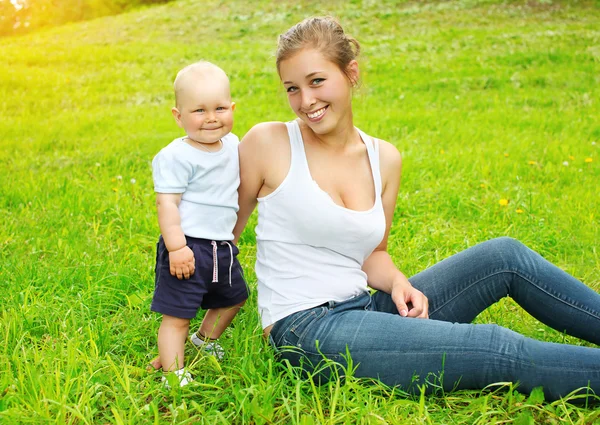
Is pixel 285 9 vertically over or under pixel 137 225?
over

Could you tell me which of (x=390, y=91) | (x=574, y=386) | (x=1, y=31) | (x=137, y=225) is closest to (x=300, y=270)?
(x=574, y=386)

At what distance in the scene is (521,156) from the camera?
542cm

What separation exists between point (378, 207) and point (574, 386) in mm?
915

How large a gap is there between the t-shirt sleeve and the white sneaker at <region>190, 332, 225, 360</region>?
626 mm

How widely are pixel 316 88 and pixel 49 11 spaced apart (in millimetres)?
21915

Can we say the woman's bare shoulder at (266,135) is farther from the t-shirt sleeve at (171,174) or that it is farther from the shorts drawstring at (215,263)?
the shorts drawstring at (215,263)

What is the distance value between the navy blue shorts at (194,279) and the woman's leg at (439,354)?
1.23 ft

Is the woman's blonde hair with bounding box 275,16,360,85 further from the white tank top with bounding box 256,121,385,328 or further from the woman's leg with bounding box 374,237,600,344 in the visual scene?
the woman's leg with bounding box 374,237,600,344

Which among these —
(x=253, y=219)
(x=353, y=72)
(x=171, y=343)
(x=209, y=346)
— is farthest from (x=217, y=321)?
(x=253, y=219)

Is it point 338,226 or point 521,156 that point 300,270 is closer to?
Result: point 338,226

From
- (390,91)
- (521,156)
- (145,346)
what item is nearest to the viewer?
(145,346)

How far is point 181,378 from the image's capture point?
2250 millimetres

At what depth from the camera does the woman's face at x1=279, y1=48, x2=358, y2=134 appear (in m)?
2.38

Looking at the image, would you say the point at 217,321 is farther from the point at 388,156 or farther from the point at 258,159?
the point at 388,156
